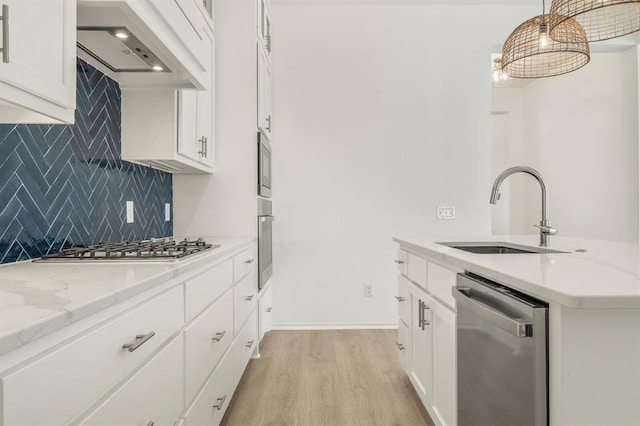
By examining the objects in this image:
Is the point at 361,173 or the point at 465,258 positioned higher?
the point at 361,173

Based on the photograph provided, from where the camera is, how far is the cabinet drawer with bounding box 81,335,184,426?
2.67 feet

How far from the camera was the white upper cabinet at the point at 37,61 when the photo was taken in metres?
0.82

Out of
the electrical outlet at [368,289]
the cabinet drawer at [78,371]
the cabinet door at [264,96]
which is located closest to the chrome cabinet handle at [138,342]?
the cabinet drawer at [78,371]

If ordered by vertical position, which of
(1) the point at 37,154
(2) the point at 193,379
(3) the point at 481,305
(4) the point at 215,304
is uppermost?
(1) the point at 37,154

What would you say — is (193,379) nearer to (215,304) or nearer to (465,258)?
(215,304)

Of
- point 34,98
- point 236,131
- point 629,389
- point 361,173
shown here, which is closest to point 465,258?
point 629,389

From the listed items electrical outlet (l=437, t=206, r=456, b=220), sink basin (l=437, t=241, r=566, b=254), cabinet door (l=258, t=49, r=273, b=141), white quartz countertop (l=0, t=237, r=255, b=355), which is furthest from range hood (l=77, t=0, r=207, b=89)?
electrical outlet (l=437, t=206, r=456, b=220)

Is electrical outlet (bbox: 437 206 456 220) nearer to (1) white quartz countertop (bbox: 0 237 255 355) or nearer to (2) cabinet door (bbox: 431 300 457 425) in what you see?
(2) cabinet door (bbox: 431 300 457 425)

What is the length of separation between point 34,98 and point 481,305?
4.18 ft

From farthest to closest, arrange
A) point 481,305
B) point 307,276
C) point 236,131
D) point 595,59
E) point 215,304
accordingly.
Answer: point 595,59 → point 307,276 → point 236,131 → point 215,304 → point 481,305

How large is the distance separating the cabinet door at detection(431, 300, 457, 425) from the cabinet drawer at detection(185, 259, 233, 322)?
0.93 meters

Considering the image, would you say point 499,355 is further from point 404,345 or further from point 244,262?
point 244,262

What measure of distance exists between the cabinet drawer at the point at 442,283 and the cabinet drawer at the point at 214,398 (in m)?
1.00

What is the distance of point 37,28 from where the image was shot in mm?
890
